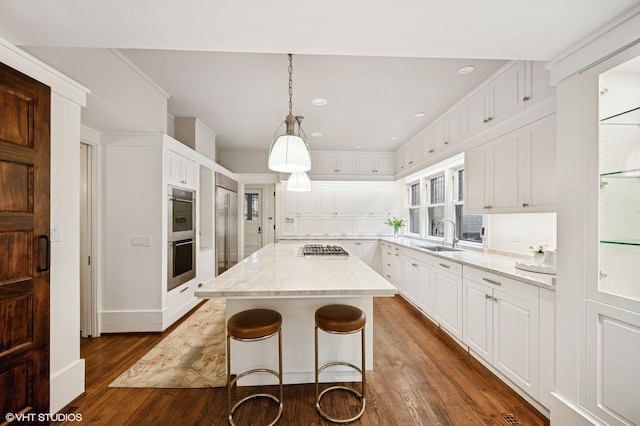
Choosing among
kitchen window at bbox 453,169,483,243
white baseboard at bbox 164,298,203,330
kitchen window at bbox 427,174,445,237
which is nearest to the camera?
white baseboard at bbox 164,298,203,330

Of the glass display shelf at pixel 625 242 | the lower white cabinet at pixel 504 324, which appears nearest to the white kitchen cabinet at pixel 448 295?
the lower white cabinet at pixel 504 324

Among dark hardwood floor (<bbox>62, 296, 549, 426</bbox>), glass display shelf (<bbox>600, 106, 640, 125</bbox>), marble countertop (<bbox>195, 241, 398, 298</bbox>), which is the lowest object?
dark hardwood floor (<bbox>62, 296, 549, 426</bbox>)

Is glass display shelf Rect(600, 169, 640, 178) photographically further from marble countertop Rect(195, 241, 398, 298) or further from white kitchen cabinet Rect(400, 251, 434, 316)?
white kitchen cabinet Rect(400, 251, 434, 316)

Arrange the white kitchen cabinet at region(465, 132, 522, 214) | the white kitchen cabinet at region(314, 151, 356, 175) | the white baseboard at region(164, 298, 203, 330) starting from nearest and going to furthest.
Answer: the white kitchen cabinet at region(465, 132, 522, 214)
the white baseboard at region(164, 298, 203, 330)
the white kitchen cabinet at region(314, 151, 356, 175)

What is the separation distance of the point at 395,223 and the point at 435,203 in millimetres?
997

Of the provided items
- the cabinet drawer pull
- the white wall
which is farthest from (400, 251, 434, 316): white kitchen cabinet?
the white wall

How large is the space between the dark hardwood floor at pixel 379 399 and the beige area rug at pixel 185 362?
3.0 inches

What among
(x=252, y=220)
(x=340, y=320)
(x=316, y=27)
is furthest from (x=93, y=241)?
(x=252, y=220)

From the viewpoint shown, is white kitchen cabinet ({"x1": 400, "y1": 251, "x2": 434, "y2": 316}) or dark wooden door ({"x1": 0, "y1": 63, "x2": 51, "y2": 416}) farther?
white kitchen cabinet ({"x1": 400, "y1": 251, "x2": 434, "y2": 316})

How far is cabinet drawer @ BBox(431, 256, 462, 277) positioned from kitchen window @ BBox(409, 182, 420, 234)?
2281 mm

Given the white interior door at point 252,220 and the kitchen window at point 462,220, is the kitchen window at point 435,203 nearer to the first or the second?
the kitchen window at point 462,220

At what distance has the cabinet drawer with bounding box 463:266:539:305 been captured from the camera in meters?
1.80

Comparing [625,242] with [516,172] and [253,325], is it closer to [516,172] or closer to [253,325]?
[516,172]

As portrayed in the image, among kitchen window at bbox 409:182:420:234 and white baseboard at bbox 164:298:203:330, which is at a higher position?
kitchen window at bbox 409:182:420:234
